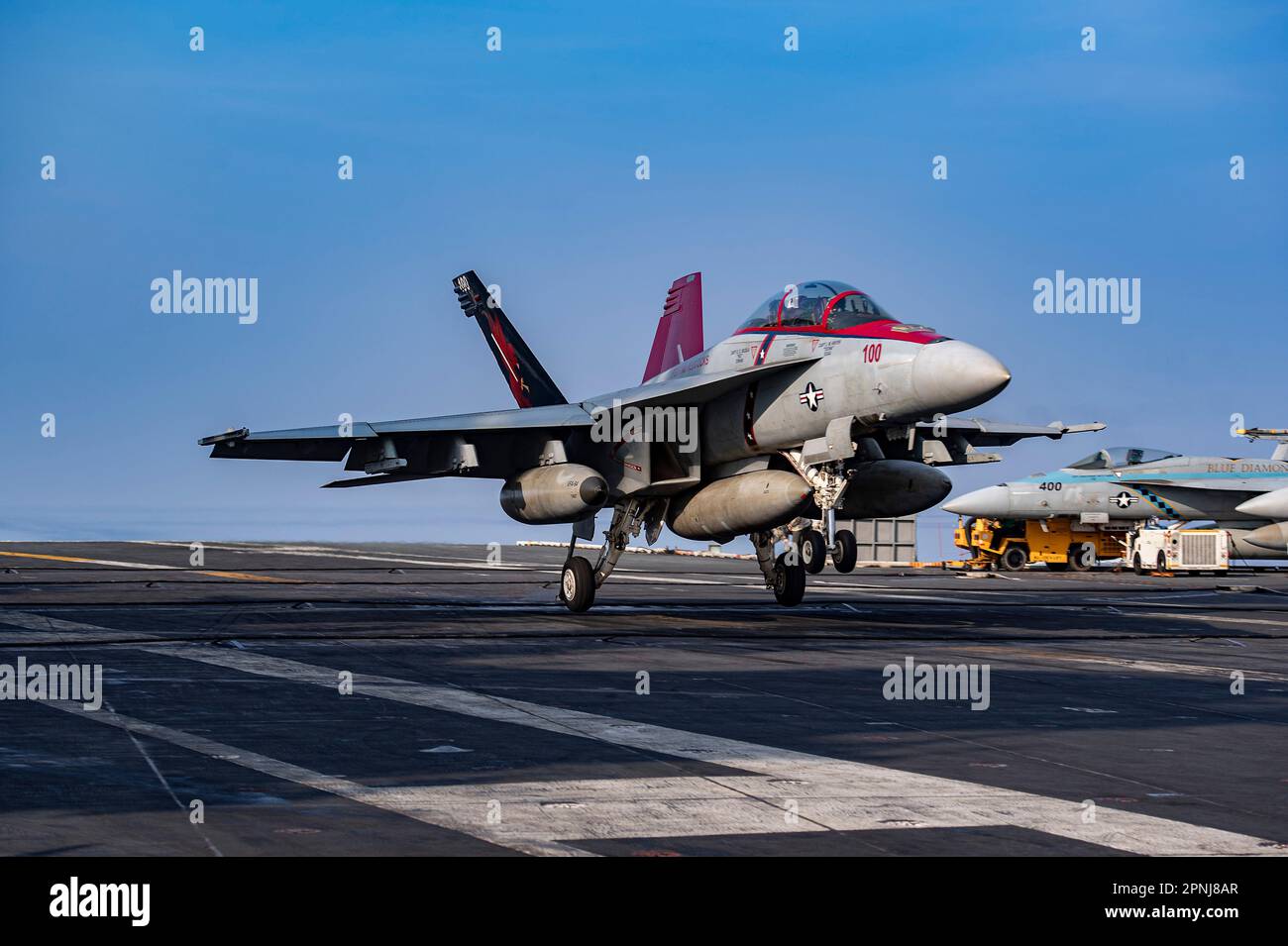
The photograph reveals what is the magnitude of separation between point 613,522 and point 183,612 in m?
6.89

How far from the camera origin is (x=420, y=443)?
2300 cm

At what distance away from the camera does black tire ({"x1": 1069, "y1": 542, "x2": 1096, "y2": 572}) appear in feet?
158

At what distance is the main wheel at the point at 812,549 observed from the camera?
59.8 feet

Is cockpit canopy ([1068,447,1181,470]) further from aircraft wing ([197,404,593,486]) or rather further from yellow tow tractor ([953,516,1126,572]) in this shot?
aircraft wing ([197,404,593,486])

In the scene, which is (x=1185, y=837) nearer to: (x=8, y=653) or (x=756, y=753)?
(x=756, y=753)

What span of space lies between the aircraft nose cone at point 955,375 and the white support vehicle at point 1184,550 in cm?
3000

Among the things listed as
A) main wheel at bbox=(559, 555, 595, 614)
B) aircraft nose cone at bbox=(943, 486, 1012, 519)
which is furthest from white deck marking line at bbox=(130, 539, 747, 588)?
aircraft nose cone at bbox=(943, 486, 1012, 519)

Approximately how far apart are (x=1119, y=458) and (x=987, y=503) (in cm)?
438

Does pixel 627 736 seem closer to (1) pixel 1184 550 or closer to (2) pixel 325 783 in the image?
(2) pixel 325 783

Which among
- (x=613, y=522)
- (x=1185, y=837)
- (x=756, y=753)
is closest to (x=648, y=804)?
(x=756, y=753)

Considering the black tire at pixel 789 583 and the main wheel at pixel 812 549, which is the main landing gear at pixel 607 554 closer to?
the black tire at pixel 789 583

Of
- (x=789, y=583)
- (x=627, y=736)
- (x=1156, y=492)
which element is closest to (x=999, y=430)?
(x=789, y=583)

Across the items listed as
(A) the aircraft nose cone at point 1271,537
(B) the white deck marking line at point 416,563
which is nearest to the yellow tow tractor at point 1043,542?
(A) the aircraft nose cone at point 1271,537

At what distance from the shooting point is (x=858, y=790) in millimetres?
7852
